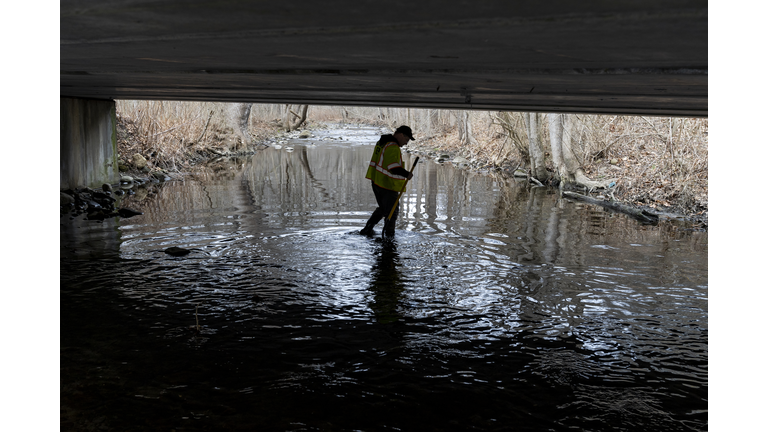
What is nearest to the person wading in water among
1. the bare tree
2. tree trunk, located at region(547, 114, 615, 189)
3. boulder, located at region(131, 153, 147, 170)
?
tree trunk, located at region(547, 114, 615, 189)

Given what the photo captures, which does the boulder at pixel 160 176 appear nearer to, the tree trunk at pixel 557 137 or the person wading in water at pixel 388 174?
the person wading in water at pixel 388 174

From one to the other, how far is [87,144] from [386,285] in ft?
34.7

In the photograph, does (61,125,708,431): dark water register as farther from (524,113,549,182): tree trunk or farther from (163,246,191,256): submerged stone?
(524,113,549,182): tree trunk

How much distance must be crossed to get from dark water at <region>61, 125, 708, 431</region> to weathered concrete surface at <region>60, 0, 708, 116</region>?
2392 mm

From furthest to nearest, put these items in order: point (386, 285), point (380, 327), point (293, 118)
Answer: point (293, 118) → point (386, 285) → point (380, 327)

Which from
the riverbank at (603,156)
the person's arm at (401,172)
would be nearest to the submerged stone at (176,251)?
the person's arm at (401,172)

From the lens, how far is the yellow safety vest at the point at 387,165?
31.6 ft

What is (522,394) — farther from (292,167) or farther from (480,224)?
(292,167)

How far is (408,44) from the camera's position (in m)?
4.62

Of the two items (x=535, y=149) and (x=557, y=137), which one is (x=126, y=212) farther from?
(x=535, y=149)

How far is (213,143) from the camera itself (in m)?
27.6

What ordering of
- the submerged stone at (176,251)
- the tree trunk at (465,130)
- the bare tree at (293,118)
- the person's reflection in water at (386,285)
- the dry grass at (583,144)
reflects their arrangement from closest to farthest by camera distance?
the person's reflection in water at (386,285) → the submerged stone at (176,251) → the dry grass at (583,144) → the tree trunk at (465,130) → the bare tree at (293,118)

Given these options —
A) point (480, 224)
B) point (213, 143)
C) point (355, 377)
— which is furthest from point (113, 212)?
point (213, 143)

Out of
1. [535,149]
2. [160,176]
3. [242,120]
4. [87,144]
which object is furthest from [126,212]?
[242,120]
